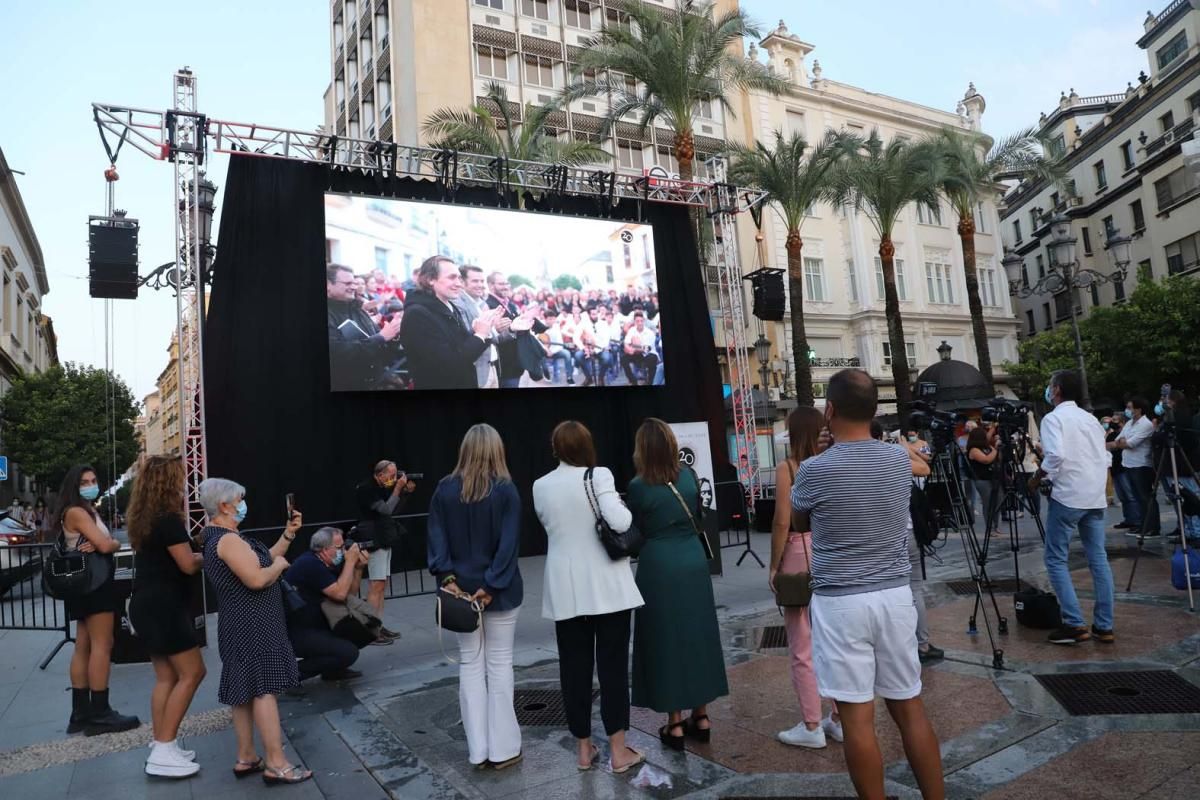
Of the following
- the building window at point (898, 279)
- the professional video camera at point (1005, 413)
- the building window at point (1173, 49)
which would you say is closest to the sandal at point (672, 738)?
the professional video camera at point (1005, 413)

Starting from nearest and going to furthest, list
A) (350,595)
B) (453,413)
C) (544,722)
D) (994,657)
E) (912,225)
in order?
(544,722)
(994,657)
(350,595)
(453,413)
(912,225)

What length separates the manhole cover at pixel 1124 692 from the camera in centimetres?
422

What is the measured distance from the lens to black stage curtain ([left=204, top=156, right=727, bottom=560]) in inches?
455

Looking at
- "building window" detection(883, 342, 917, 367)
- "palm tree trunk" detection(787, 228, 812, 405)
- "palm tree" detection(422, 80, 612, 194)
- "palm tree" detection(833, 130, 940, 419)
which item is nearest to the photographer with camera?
A: "palm tree" detection(422, 80, 612, 194)

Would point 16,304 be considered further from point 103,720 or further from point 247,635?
point 247,635

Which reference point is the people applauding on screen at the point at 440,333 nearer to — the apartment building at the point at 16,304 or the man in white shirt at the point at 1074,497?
the man in white shirt at the point at 1074,497

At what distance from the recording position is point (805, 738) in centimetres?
406

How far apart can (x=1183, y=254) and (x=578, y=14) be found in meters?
28.3

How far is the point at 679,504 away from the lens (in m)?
4.06

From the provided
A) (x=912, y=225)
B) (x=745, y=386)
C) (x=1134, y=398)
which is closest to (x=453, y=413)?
(x=745, y=386)

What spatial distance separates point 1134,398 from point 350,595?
975 cm

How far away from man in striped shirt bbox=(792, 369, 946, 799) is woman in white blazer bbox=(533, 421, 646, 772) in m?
1.16

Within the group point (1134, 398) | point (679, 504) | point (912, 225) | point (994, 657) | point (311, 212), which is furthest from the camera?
point (912, 225)

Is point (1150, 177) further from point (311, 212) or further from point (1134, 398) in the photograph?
point (311, 212)
